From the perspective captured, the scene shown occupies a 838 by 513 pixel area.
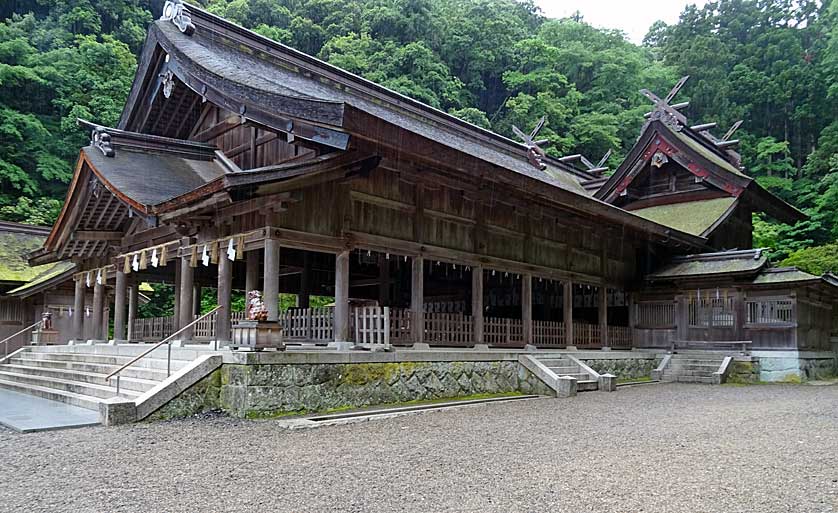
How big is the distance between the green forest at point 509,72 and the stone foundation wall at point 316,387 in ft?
77.6

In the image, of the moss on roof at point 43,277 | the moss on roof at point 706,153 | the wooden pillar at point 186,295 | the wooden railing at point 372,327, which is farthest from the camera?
the moss on roof at point 706,153

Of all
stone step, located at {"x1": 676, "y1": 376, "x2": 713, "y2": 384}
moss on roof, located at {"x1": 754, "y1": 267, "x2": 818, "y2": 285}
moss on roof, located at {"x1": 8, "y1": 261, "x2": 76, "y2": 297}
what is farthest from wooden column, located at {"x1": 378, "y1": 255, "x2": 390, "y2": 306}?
moss on roof, located at {"x1": 754, "y1": 267, "x2": 818, "y2": 285}

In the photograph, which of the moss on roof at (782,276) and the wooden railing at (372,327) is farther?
the moss on roof at (782,276)

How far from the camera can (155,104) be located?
15141 mm

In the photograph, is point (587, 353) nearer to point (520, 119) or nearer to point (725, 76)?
point (520, 119)

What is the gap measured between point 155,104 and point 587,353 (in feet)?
42.1

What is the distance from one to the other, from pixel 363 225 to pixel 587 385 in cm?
678

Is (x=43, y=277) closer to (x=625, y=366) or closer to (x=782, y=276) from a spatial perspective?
(x=625, y=366)

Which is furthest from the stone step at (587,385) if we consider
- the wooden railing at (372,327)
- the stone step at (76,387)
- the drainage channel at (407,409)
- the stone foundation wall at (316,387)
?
the stone step at (76,387)

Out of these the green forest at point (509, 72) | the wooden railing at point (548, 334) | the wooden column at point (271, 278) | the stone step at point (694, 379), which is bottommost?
the stone step at point (694, 379)

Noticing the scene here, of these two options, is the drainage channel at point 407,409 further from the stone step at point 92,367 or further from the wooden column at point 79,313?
the wooden column at point 79,313

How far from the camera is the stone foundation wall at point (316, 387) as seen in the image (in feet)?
32.9

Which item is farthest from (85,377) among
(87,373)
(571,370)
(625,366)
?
(625,366)

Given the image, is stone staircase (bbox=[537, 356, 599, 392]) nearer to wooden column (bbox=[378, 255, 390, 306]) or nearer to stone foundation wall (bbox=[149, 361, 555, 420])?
stone foundation wall (bbox=[149, 361, 555, 420])
